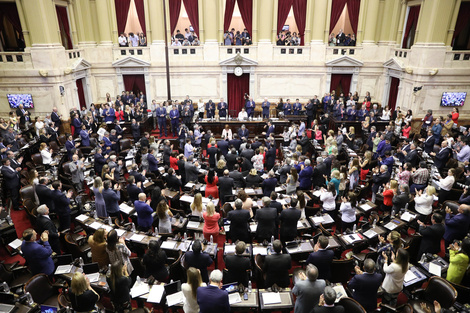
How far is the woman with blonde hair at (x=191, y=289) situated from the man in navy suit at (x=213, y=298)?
12 cm

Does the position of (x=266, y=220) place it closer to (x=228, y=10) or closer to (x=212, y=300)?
(x=212, y=300)

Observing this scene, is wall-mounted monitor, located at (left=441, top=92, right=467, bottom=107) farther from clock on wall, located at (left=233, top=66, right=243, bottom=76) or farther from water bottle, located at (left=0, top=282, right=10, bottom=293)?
water bottle, located at (left=0, top=282, right=10, bottom=293)

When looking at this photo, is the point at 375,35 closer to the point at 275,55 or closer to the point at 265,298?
the point at 275,55

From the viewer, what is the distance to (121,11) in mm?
18891

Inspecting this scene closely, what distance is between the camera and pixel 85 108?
18.5 meters

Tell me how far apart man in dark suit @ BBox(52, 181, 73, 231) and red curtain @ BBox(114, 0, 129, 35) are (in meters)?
14.5

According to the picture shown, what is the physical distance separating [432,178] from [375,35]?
12340 mm

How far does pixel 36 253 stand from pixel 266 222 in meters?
4.44

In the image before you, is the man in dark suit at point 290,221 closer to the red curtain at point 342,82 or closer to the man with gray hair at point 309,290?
the man with gray hair at point 309,290

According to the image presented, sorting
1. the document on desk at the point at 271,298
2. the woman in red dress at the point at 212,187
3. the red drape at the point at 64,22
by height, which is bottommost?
the document on desk at the point at 271,298

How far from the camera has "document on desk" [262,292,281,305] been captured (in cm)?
523

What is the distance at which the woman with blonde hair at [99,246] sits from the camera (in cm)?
589

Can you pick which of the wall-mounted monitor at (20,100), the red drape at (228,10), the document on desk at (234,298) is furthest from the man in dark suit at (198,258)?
the red drape at (228,10)

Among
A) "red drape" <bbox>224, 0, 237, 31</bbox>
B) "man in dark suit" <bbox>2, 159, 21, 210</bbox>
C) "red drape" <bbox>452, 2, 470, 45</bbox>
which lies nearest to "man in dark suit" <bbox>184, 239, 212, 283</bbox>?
"man in dark suit" <bbox>2, 159, 21, 210</bbox>
